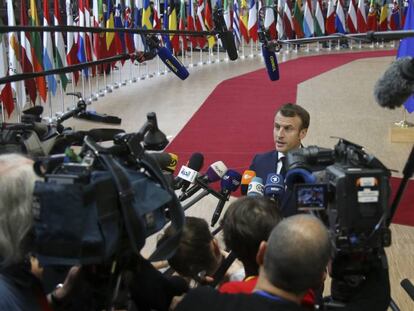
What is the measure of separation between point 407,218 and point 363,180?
11.7 ft

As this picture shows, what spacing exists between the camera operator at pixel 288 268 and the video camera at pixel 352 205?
9 centimetres

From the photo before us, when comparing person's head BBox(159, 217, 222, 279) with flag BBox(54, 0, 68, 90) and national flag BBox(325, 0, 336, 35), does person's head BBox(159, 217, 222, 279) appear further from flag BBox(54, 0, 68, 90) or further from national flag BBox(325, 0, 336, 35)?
national flag BBox(325, 0, 336, 35)

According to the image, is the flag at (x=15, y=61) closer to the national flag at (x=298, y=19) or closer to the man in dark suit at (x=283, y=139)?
the man in dark suit at (x=283, y=139)

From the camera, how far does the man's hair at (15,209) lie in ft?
4.74

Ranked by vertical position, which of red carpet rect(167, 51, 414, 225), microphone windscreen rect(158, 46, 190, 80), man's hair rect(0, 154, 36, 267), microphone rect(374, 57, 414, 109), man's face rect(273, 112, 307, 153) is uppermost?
microphone rect(374, 57, 414, 109)

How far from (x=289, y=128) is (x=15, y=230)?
7.21 ft

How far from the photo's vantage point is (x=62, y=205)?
1344mm

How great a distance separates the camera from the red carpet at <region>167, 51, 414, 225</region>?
672 centimetres

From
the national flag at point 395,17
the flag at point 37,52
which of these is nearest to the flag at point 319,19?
the national flag at point 395,17

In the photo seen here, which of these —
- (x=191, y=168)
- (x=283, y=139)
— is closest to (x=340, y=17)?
(x=283, y=139)

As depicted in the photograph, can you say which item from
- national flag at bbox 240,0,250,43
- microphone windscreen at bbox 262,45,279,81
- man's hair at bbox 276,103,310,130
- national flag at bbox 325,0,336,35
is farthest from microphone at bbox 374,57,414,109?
national flag at bbox 325,0,336,35

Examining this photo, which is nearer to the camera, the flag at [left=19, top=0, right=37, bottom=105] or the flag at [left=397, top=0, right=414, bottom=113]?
the flag at [left=397, top=0, right=414, bottom=113]

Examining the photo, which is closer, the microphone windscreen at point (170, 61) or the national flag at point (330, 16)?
the microphone windscreen at point (170, 61)

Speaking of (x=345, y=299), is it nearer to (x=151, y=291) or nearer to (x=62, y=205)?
(x=151, y=291)
